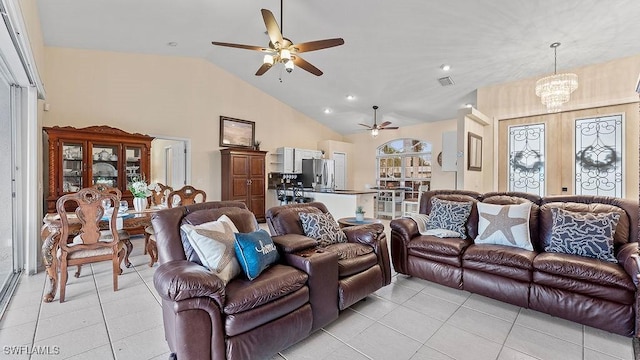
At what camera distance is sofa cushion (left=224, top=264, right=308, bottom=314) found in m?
1.69

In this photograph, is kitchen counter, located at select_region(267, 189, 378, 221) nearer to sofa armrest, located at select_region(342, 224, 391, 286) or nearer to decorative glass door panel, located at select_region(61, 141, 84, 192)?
sofa armrest, located at select_region(342, 224, 391, 286)

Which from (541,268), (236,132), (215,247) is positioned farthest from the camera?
(236,132)

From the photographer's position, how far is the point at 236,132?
674 cm

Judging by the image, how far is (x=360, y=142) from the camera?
9.23m

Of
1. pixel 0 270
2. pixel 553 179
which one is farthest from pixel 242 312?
pixel 553 179

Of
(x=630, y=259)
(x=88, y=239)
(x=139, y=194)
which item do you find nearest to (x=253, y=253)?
(x=88, y=239)

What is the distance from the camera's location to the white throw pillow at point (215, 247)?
1907 millimetres

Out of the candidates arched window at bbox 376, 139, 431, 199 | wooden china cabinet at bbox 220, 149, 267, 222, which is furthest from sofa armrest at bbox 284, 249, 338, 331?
arched window at bbox 376, 139, 431, 199

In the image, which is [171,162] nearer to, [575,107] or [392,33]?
[392,33]

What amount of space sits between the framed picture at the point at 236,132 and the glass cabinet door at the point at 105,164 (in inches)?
83.1

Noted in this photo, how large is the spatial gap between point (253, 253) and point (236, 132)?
17.2 feet

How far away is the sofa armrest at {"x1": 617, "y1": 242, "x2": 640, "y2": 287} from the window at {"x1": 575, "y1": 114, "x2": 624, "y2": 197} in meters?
2.88

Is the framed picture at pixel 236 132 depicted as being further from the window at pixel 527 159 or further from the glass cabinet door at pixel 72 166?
the window at pixel 527 159

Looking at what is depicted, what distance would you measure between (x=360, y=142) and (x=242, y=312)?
8.00 meters
